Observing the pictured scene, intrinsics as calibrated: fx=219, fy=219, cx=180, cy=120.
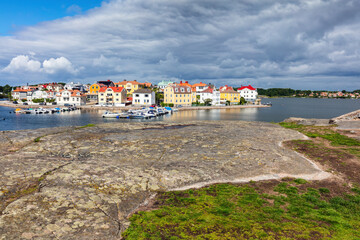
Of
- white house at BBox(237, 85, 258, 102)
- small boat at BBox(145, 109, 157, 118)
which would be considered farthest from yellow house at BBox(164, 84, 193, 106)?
white house at BBox(237, 85, 258, 102)

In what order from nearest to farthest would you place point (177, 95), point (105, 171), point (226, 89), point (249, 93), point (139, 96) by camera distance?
1. point (105, 171)
2. point (139, 96)
3. point (177, 95)
4. point (226, 89)
5. point (249, 93)

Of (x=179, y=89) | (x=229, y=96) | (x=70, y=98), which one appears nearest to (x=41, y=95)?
(x=70, y=98)

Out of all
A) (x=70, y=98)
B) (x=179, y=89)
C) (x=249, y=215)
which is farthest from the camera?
(x=70, y=98)

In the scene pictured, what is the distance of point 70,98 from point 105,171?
132 m

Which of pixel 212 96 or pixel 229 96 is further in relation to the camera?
pixel 229 96

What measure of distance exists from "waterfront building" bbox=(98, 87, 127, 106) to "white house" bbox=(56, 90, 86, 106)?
1254 cm

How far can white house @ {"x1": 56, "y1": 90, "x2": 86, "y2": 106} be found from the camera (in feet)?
418

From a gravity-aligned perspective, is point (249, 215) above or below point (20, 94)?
below

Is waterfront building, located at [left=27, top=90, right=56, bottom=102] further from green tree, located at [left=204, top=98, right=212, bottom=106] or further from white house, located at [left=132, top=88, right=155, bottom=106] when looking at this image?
green tree, located at [left=204, top=98, right=212, bottom=106]

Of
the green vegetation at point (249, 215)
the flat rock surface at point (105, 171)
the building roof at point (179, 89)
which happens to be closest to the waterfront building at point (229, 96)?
the building roof at point (179, 89)

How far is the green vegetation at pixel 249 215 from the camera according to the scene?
24.3 ft

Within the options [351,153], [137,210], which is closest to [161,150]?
[137,210]

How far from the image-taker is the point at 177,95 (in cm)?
12119

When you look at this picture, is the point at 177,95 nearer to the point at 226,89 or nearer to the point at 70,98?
the point at 226,89
